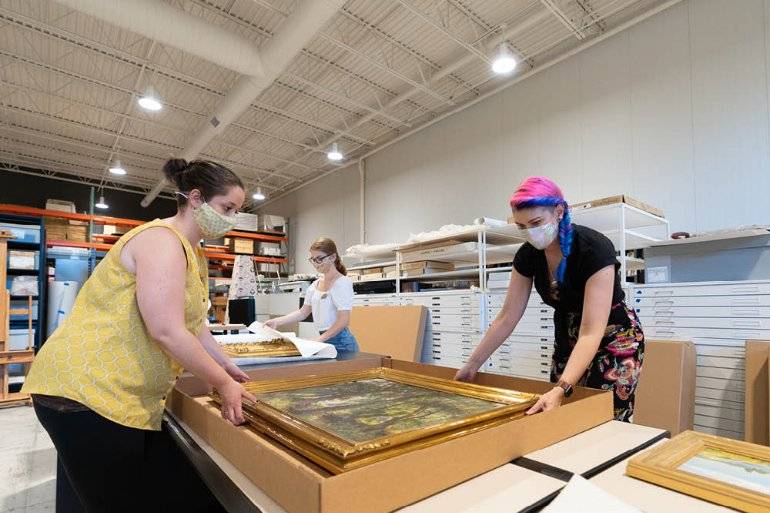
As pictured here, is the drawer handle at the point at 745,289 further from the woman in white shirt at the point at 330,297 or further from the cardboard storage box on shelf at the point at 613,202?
the woman in white shirt at the point at 330,297

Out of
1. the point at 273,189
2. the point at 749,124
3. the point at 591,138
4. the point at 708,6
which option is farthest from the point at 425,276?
the point at 273,189


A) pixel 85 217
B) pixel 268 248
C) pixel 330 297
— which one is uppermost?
pixel 85 217

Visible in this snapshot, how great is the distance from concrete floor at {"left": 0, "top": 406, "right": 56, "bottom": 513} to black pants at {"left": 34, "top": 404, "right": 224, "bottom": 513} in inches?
72.9

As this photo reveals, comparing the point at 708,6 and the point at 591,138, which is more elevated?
the point at 708,6

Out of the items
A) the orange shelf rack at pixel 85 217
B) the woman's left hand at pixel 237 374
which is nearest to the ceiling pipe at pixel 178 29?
the woman's left hand at pixel 237 374

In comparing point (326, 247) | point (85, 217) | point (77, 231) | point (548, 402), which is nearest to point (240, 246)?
point (85, 217)

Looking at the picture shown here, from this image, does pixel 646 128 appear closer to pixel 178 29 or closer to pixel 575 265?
pixel 575 265

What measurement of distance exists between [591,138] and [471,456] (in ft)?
14.3

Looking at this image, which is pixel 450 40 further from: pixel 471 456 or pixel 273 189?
pixel 273 189

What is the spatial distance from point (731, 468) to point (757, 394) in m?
2.12

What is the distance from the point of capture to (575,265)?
4.47 ft

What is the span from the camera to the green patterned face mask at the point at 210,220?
1268 mm

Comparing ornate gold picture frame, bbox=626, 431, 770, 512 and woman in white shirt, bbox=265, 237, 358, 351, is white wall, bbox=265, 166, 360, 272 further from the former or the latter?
ornate gold picture frame, bbox=626, 431, 770, 512

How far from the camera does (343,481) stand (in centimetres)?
→ 50
